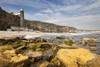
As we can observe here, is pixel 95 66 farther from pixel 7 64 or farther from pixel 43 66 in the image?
pixel 7 64

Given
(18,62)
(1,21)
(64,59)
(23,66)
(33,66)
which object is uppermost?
(1,21)

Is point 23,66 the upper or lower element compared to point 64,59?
lower

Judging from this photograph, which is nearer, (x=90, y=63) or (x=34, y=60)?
(x=90, y=63)

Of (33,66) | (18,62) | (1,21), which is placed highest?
(1,21)

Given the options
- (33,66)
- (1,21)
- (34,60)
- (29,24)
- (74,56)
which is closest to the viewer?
(74,56)

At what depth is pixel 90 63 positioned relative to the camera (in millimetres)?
2523

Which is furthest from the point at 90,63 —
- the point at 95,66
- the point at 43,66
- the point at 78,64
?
the point at 43,66

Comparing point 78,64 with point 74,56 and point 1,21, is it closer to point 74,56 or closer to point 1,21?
point 74,56

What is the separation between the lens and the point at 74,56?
126 inches

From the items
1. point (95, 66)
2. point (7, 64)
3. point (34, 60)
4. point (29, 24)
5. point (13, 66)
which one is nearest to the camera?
point (95, 66)

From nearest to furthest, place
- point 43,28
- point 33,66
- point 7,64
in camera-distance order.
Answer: point 7,64, point 33,66, point 43,28

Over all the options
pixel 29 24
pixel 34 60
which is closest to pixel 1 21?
pixel 29 24

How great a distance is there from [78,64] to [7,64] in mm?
3499

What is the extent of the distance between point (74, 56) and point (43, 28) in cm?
8735
